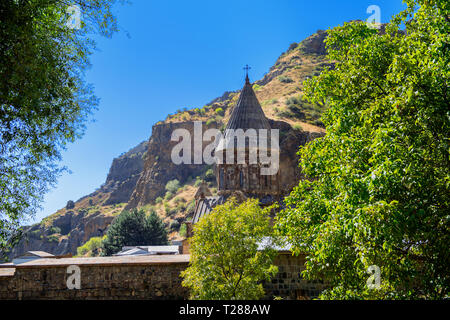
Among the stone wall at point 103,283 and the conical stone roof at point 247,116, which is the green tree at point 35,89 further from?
the conical stone roof at point 247,116

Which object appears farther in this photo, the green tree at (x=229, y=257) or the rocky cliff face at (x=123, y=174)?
the rocky cliff face at (x=123, y=174)

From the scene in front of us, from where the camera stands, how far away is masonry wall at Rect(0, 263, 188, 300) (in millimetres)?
11742

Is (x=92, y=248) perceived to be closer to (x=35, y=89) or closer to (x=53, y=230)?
(x=53, y=230)

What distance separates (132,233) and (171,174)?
44.7 m

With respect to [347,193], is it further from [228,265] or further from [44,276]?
[44,276]

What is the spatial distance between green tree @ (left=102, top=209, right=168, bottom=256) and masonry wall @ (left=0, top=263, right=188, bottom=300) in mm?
29854

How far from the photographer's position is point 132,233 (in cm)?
4322

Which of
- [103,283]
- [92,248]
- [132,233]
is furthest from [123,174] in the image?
[103,283]

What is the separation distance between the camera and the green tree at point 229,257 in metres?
9.31

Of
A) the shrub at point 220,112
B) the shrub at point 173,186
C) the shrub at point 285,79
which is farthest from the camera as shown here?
the shrub at point 220,112

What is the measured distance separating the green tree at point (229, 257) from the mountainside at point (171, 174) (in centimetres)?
5012

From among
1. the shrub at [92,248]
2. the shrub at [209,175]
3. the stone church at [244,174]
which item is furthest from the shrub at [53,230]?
the stone church at [244,174]

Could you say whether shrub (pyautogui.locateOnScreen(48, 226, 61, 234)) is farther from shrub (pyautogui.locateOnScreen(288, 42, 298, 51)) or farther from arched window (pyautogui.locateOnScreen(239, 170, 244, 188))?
shrub (pyautogui.locateOnScreen(288, 42, 298, 51))

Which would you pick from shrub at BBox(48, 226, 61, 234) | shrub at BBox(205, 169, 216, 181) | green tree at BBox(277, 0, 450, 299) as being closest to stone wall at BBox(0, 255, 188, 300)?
green tree at BBox(277, 0, 450, 299)
